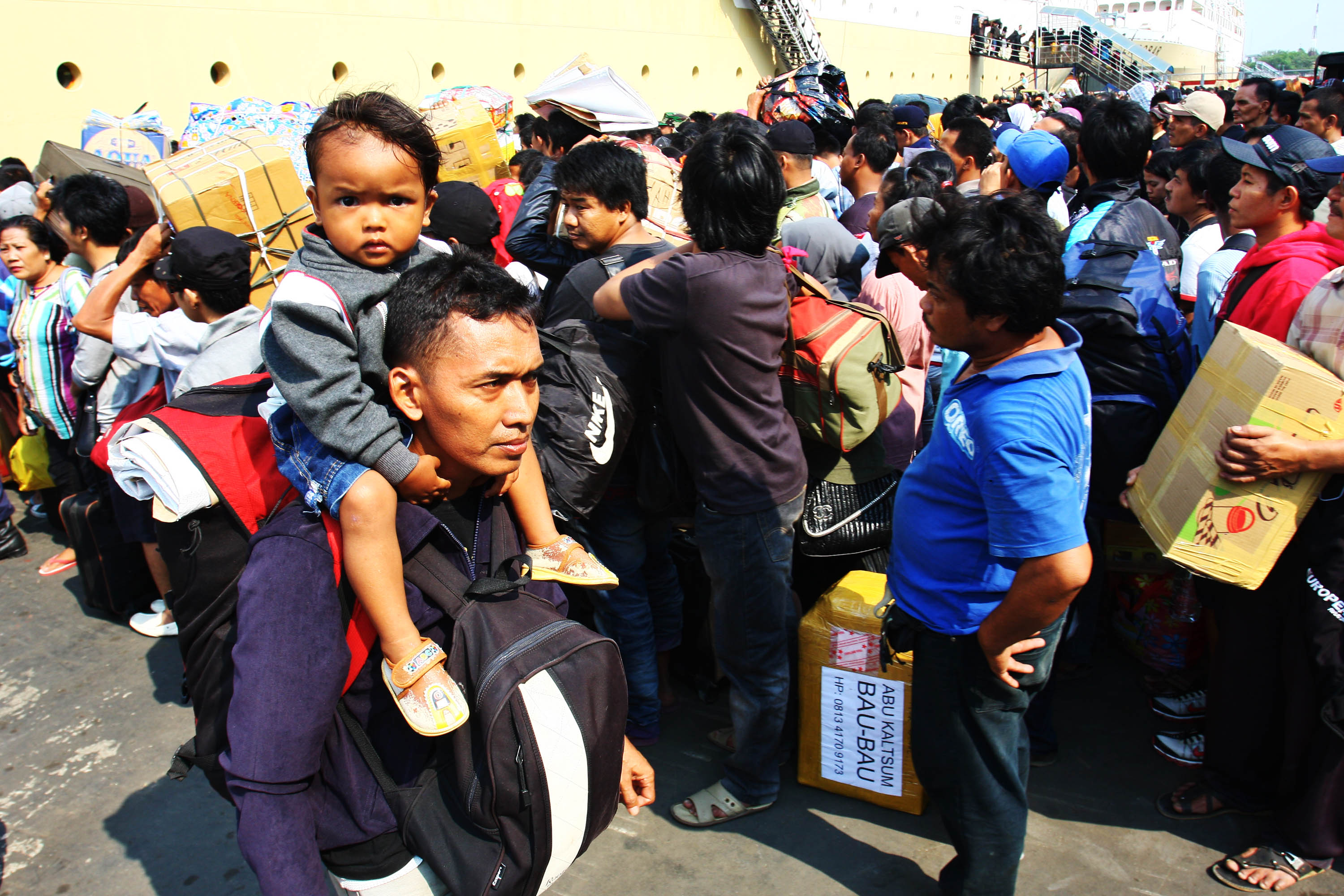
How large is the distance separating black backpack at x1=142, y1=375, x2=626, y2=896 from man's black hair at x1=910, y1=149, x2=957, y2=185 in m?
3.78

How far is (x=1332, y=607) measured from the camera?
2324mm

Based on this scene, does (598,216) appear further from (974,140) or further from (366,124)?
(974,140)

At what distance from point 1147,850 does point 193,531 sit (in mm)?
2892

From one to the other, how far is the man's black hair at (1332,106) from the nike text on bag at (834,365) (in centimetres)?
613

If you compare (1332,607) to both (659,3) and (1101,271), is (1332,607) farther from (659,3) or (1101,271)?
(659,3)

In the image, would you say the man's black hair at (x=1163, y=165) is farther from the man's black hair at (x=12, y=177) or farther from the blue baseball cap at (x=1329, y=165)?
the man's black hair at (x=12, y=177)

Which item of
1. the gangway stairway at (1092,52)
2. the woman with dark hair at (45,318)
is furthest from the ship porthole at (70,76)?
the gangway stairway at (1092,52)

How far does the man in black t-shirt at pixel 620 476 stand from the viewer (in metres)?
2.76

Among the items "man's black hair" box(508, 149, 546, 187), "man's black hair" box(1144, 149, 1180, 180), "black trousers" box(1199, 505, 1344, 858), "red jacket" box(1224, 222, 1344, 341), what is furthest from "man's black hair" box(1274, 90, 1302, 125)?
"black trousers" box(1199, 505, 1344, 858)

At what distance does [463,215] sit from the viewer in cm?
343

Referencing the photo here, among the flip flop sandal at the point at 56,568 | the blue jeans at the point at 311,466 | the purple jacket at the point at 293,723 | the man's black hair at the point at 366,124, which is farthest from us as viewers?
the flip flop sandal at the point at 56,568

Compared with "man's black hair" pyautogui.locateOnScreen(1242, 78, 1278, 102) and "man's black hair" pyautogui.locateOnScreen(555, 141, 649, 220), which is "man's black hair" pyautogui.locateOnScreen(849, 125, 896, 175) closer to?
"man's black hair" pyautogui.locateOnScreen(555, 141, 649, 220)

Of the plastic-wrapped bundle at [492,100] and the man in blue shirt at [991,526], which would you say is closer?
the man in blue shirt at [991,526]

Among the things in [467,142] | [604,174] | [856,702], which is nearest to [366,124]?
[604,174]
